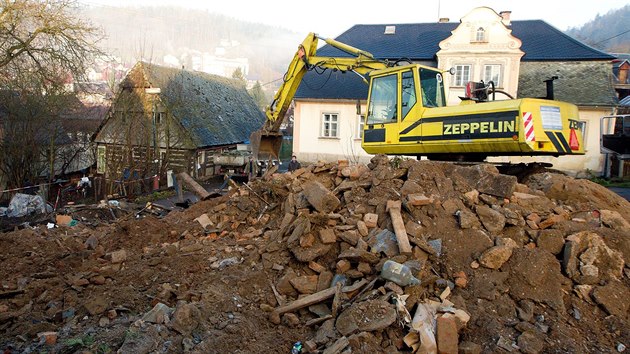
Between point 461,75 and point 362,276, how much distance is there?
716 inches

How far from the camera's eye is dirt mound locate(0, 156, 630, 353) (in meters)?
4.97

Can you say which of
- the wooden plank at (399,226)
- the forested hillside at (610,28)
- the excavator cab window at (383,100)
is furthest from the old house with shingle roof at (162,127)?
the forested hillside at (610,28)

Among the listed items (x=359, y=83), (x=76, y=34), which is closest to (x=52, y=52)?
(x=76, y=34)

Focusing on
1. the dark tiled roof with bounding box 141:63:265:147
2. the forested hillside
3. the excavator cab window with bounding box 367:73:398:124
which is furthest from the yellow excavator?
the forested hillside

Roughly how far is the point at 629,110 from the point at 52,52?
22510 millimetres

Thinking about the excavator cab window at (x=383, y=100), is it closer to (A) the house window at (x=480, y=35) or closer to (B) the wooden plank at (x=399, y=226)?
(B) the wooden plank at (x=399, y=226)

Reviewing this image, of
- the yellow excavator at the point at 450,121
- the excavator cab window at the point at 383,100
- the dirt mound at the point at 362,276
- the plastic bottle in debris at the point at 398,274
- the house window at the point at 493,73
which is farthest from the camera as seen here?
the house window at the point at 493,73

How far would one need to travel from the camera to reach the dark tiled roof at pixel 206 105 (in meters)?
24.0

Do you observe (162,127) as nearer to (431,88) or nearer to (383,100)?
(383,100)

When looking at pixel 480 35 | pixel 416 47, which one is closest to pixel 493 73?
pixel 480 35

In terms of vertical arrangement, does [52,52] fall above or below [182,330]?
above

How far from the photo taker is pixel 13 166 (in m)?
18.3

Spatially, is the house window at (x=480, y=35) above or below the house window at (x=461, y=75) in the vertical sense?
above

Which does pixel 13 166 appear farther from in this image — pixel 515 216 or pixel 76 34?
pixel 515 216
